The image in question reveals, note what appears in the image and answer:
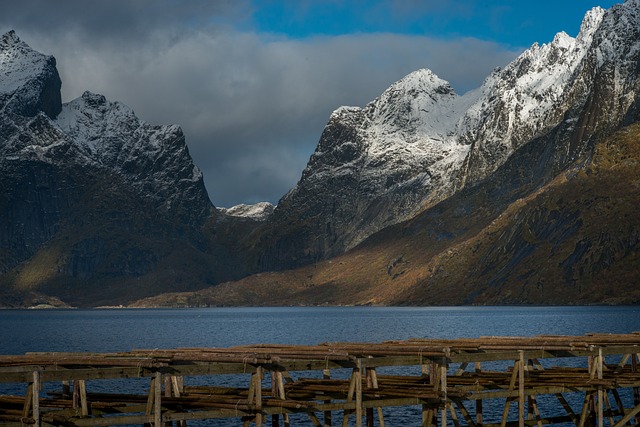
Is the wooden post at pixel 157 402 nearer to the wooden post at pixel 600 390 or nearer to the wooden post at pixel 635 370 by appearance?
the wooden post at pixel 600 390

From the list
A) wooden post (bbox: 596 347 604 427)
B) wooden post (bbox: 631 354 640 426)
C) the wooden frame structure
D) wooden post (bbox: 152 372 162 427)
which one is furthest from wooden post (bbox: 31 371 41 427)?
wooden post (bbox: 631 354 640 426)

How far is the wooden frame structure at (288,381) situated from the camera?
161 ft

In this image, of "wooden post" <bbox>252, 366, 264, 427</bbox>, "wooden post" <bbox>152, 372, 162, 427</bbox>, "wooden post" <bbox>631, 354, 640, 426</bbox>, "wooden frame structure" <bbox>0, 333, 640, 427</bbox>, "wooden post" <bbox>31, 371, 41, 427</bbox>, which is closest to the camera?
"wooden post" <bbox>31, 371, 41, 427</bbox>

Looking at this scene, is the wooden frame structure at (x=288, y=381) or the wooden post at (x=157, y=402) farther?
the wooden frame structure at (x=288, y=381)

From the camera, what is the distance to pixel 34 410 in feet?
152

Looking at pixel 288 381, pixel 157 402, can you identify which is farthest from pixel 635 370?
pixel 157 402

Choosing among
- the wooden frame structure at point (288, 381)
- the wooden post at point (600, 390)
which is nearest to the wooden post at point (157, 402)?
the wooden frame structure at point (288, 381)

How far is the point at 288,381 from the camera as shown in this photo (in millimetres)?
65125

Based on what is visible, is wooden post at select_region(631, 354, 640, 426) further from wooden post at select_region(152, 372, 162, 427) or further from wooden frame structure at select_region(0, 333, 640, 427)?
wooden post at select_region(152, 372, 162, 427)

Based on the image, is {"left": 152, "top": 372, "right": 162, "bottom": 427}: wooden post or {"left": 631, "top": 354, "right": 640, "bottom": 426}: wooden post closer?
{"left": 152, "top": 372, "right": 162, "bottom": 427}: wooden post

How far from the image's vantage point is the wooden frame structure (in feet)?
161

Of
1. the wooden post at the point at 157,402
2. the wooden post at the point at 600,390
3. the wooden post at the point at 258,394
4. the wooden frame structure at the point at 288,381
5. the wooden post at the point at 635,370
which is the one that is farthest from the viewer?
the wooden post at the point at 635,370

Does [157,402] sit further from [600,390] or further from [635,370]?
[635,370]

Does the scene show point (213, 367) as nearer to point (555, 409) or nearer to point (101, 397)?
point (101, 397)
